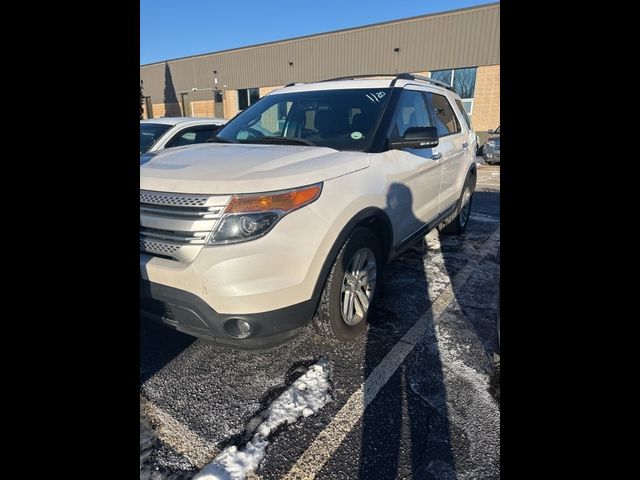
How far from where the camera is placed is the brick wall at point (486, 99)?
19156 mm

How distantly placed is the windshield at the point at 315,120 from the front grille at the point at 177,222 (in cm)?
Result: 121

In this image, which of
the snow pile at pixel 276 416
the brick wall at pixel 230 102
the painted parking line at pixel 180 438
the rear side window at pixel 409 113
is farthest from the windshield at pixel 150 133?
the brick wall at pixel 230 102

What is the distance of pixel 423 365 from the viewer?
2678 millimetres

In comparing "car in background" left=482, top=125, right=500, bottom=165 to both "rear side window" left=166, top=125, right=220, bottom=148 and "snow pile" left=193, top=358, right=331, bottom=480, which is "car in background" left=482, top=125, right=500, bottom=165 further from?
"snow pile" left=193, top=358, right=331, bottom=480

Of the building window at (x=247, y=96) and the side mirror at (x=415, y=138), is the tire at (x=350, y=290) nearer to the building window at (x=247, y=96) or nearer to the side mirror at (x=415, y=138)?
the side mirror at (x=415, y=138)

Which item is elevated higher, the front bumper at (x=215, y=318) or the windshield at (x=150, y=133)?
the windshield at (x=150, y=133)

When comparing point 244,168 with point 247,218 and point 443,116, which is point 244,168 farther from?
point 443,116

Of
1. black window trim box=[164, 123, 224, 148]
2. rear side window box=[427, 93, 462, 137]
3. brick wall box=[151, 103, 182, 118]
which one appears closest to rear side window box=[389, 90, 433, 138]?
rear side window box=[427, 93, 462, 137]

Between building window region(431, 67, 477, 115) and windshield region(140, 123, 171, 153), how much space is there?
17.4 meters

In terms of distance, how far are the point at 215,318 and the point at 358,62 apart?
2456 centimetres

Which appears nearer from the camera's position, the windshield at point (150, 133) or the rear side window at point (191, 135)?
the windshield at point (150, 133)

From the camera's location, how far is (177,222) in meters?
2.17
